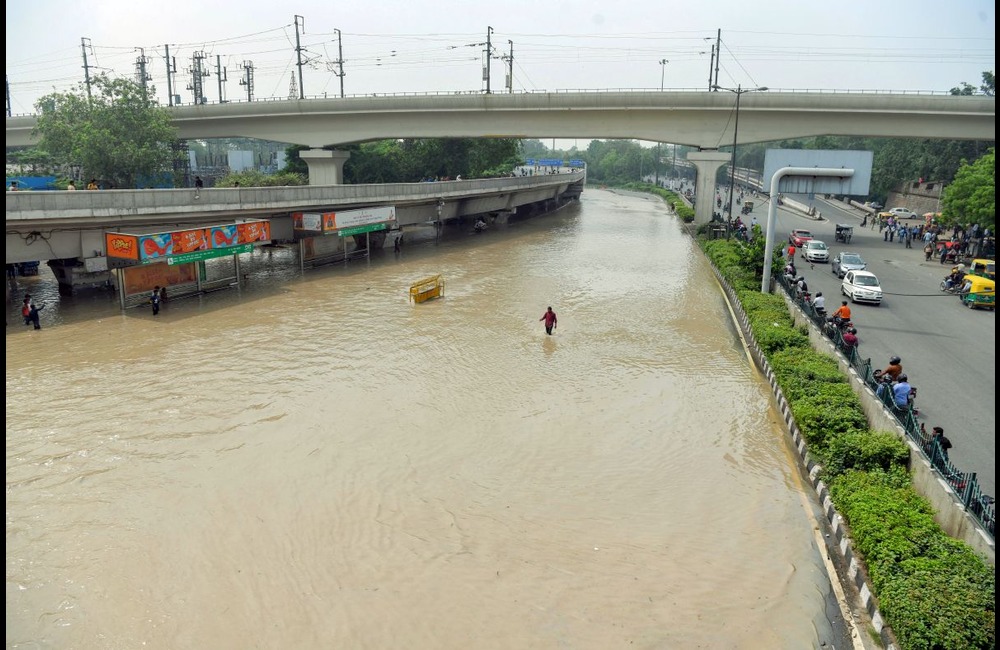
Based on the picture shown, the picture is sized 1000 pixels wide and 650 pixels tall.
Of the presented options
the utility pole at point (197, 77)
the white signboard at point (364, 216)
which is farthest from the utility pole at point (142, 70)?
the white signboard at point (364, 216)

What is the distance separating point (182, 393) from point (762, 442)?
13.0 m

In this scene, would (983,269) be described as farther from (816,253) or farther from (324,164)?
(324,164)

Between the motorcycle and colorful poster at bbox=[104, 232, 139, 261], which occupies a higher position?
colorful poster at bbox=[104, 232, 139, 261]

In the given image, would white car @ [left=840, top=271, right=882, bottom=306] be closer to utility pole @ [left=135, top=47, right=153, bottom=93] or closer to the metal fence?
the metal fence

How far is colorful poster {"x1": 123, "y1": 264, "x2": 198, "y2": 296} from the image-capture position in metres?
23.4

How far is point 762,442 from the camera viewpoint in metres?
14.1

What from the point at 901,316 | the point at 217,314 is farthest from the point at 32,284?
the point at 901,316

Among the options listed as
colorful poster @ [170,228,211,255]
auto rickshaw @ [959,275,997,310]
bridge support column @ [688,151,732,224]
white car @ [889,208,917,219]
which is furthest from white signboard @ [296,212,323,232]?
white car @ [889,208,917,219]

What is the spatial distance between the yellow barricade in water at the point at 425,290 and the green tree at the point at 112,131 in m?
24.5

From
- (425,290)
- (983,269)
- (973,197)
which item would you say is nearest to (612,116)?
(973,197)

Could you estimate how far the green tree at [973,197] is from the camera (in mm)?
34875

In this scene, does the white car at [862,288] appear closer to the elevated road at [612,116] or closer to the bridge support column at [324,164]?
the elevated road at [612,116]

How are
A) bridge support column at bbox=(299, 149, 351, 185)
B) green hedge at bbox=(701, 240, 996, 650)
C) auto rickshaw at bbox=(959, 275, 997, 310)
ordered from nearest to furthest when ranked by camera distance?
green hedge at bbox=(701, 240, 996, 650), auto rickshaw at bbox=(959, 275, 997, 310), bridge support column at bbox=(299, 149, 351, 185)

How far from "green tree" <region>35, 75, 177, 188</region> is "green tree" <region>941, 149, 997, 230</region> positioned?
45.8 m
